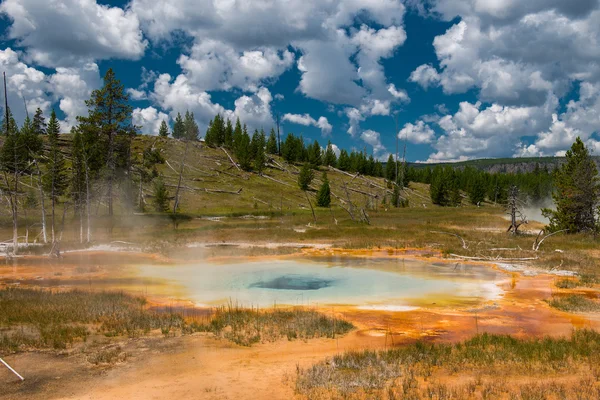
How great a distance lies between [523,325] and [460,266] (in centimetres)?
1236

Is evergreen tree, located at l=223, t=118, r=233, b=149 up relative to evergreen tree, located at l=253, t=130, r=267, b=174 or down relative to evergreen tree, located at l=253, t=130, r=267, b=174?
up

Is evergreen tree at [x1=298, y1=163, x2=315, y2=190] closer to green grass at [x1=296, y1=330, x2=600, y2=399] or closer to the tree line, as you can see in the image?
the tree line

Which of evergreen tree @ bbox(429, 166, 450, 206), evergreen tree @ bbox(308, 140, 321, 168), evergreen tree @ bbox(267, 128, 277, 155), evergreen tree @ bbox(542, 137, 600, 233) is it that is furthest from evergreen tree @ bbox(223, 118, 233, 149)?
evergreen tree @ bbox(542, 137, 600, 233)

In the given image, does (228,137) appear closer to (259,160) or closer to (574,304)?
(259,160)

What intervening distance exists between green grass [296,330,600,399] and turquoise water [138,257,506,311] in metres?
5.10

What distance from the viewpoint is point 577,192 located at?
115ft

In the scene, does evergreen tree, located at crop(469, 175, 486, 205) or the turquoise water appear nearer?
the turquoise water

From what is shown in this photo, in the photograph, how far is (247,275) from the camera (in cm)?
2281

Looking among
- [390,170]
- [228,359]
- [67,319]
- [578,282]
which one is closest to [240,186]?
[390,170]

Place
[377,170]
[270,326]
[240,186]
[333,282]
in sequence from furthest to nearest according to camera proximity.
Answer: [377,170] < [240,186] < [333,282] < [270,326]

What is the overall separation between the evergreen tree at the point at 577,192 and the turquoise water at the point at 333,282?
1716cm

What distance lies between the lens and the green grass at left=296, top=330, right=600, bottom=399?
322 inches

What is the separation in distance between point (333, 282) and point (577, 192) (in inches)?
1005

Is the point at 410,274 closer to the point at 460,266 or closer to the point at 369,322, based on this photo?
the point at 460,266
